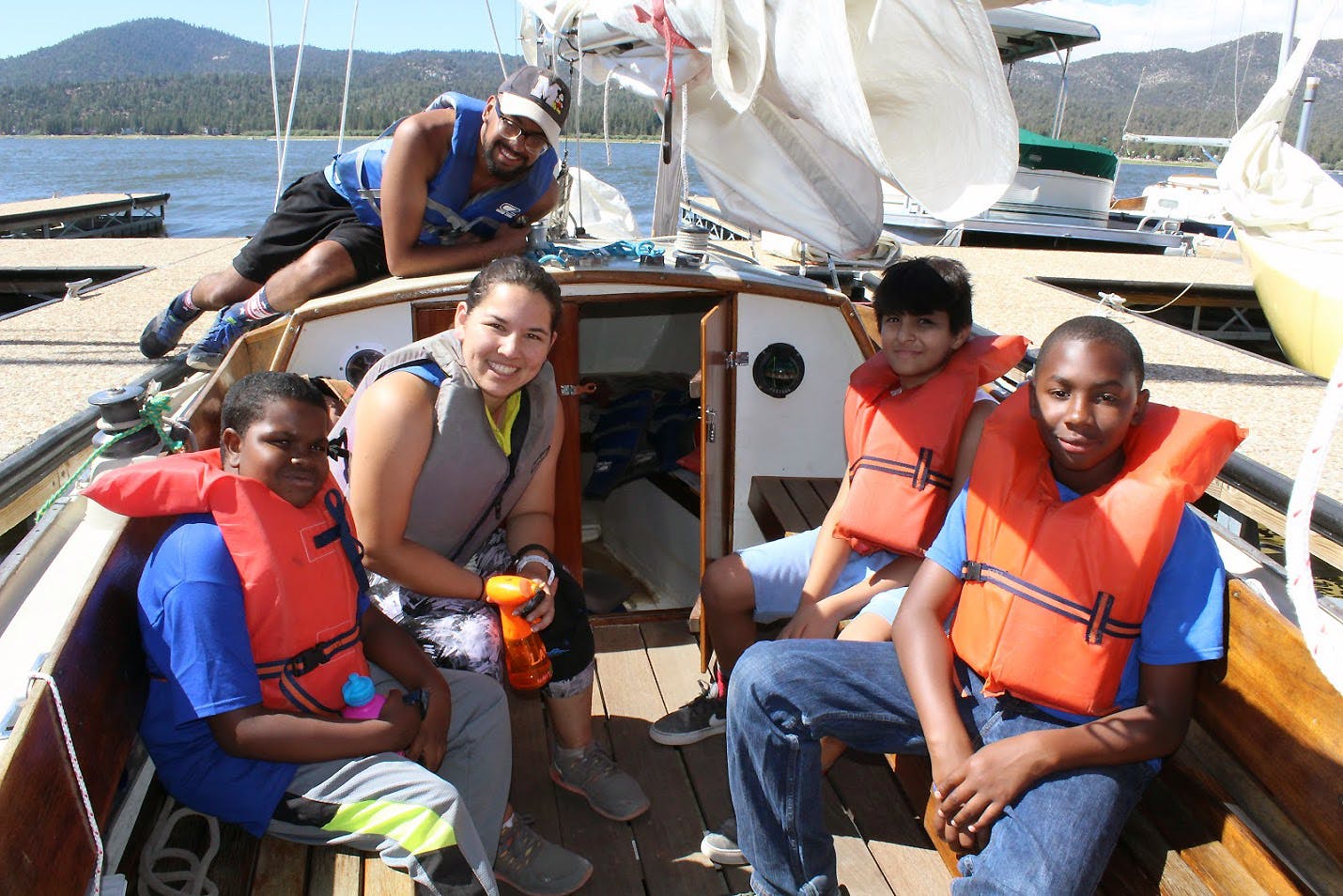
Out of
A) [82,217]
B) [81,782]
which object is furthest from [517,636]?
[82,217]

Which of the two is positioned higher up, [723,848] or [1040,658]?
[1040,658]

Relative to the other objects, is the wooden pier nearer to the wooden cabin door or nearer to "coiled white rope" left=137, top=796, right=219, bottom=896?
the wooden cabin door

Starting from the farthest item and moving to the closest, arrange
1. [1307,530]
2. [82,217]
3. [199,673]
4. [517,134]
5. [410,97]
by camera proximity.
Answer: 1. [410,97]
2. [82,217]
3. [517,134]
4. [199,673]
5. [1307,530]

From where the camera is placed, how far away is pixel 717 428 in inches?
131

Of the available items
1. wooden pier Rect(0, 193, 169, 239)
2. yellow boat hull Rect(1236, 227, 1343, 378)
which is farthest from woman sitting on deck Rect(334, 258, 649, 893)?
wooden pier Rect(0, 193, 169, 239)

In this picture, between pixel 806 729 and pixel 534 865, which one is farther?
pixel 534 865

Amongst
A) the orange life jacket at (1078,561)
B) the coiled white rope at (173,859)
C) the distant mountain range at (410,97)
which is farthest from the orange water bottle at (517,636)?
the distant mountain range at (410,97)

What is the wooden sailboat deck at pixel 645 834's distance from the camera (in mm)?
1764

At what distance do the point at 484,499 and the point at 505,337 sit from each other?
1.36ft

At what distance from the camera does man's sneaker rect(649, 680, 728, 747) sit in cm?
272

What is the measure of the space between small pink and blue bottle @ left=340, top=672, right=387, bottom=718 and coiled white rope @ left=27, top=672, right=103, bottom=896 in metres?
0.45

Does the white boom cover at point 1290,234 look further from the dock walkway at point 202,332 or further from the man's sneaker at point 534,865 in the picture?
the man's sneaker at point 534,865

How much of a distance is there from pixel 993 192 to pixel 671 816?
5.55ft

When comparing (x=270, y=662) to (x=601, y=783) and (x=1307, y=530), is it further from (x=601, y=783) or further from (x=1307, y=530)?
(x=1307, y=530)
